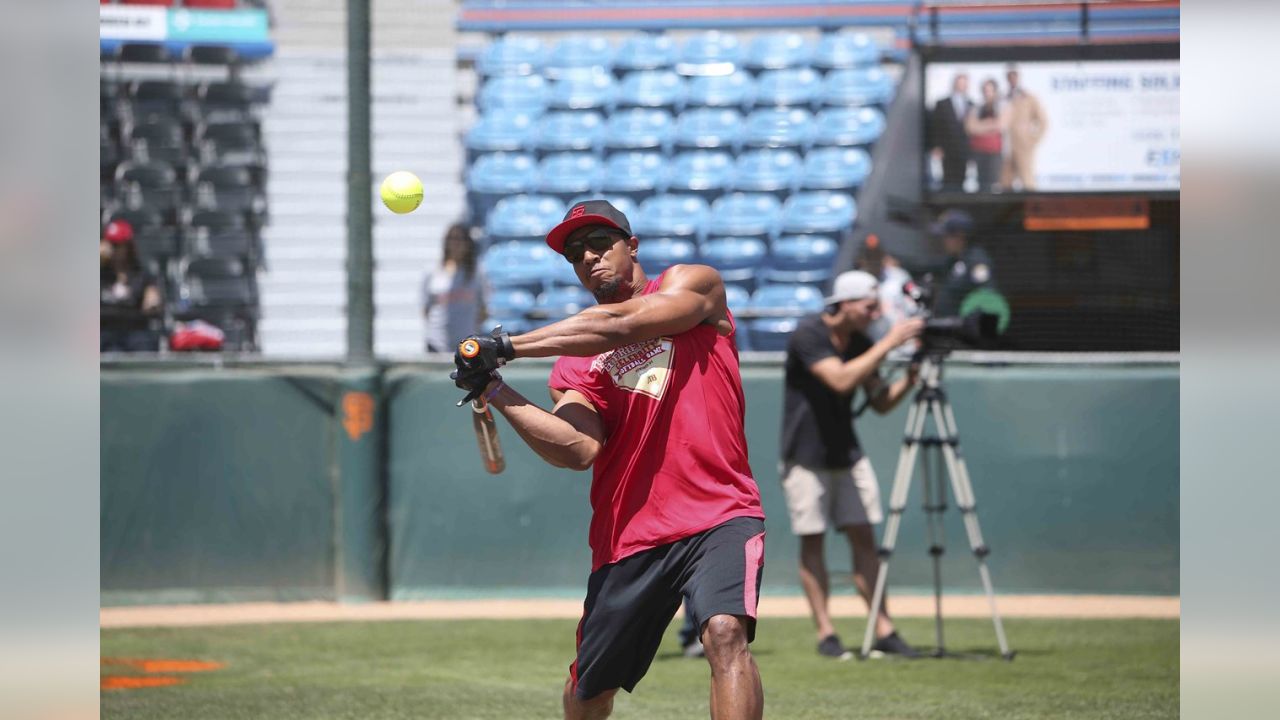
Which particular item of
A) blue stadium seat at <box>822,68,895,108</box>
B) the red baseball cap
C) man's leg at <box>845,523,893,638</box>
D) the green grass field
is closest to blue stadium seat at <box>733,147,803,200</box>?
Answer: blue stadium seat at <box>822,68,895,108</box>

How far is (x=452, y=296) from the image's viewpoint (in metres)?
11.2

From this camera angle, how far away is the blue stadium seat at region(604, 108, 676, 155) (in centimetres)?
1372

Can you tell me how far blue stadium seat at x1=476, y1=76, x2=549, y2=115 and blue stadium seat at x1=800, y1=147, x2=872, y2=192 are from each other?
250 cm

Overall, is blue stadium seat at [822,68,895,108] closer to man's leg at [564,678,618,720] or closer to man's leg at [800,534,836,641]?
man's leg at [800,534,836,641]

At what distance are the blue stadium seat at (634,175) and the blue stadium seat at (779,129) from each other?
811 mm

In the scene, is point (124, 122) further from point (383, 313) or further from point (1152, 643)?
point (1152, 643)

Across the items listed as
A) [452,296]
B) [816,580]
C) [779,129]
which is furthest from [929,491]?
[779,129]

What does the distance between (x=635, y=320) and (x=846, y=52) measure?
10079 mm

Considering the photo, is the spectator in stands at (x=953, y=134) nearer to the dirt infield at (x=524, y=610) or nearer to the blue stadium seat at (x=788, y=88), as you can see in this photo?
the blue stadium seat at (x=788, y=88)

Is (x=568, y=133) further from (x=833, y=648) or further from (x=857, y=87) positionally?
(x=833, y=648)

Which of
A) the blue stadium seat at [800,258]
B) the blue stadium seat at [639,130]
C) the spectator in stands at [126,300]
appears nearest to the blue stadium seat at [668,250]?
the blue stadium seat at [800,258]

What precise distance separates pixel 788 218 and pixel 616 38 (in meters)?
2.86

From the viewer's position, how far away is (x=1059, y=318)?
10.6 metres
